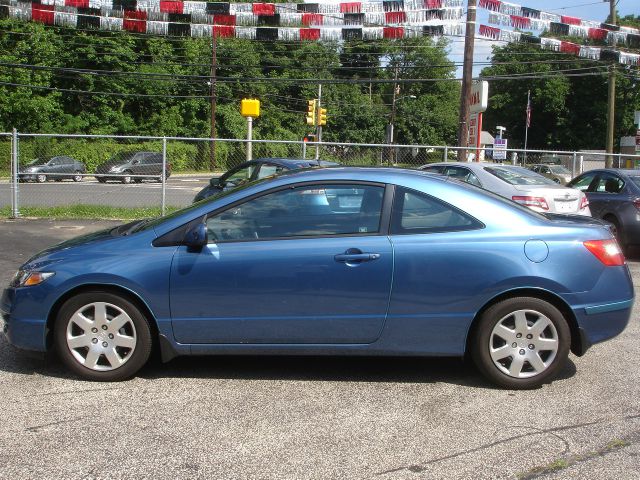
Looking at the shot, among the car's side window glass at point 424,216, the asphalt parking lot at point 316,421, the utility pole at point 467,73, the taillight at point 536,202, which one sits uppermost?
the utility pole at point 467,73

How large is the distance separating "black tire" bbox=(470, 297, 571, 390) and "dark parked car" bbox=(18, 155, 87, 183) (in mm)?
11861

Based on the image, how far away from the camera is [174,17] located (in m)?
17.3

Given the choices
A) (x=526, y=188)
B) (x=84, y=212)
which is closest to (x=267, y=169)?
(x=526, y=188)

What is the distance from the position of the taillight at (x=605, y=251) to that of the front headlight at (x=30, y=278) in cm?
385

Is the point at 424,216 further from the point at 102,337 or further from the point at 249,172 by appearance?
the point at 249,172

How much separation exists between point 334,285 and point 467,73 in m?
13.7

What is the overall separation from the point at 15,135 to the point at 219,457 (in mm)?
11582

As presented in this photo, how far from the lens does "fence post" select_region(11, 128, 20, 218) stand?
1318 cm

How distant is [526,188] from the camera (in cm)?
960

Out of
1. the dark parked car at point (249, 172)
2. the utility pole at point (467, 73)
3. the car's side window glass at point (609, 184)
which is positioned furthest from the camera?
the utility pole at point (467, 73)

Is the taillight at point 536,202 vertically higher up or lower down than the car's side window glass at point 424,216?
lower down

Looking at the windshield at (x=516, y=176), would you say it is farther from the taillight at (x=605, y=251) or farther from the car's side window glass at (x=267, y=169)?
the taillight at (x=605, y=251)

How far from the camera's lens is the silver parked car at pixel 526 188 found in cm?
952

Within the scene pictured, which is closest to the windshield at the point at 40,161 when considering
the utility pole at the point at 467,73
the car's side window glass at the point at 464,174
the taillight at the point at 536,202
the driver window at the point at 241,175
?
the driver window at the point at 241,175
